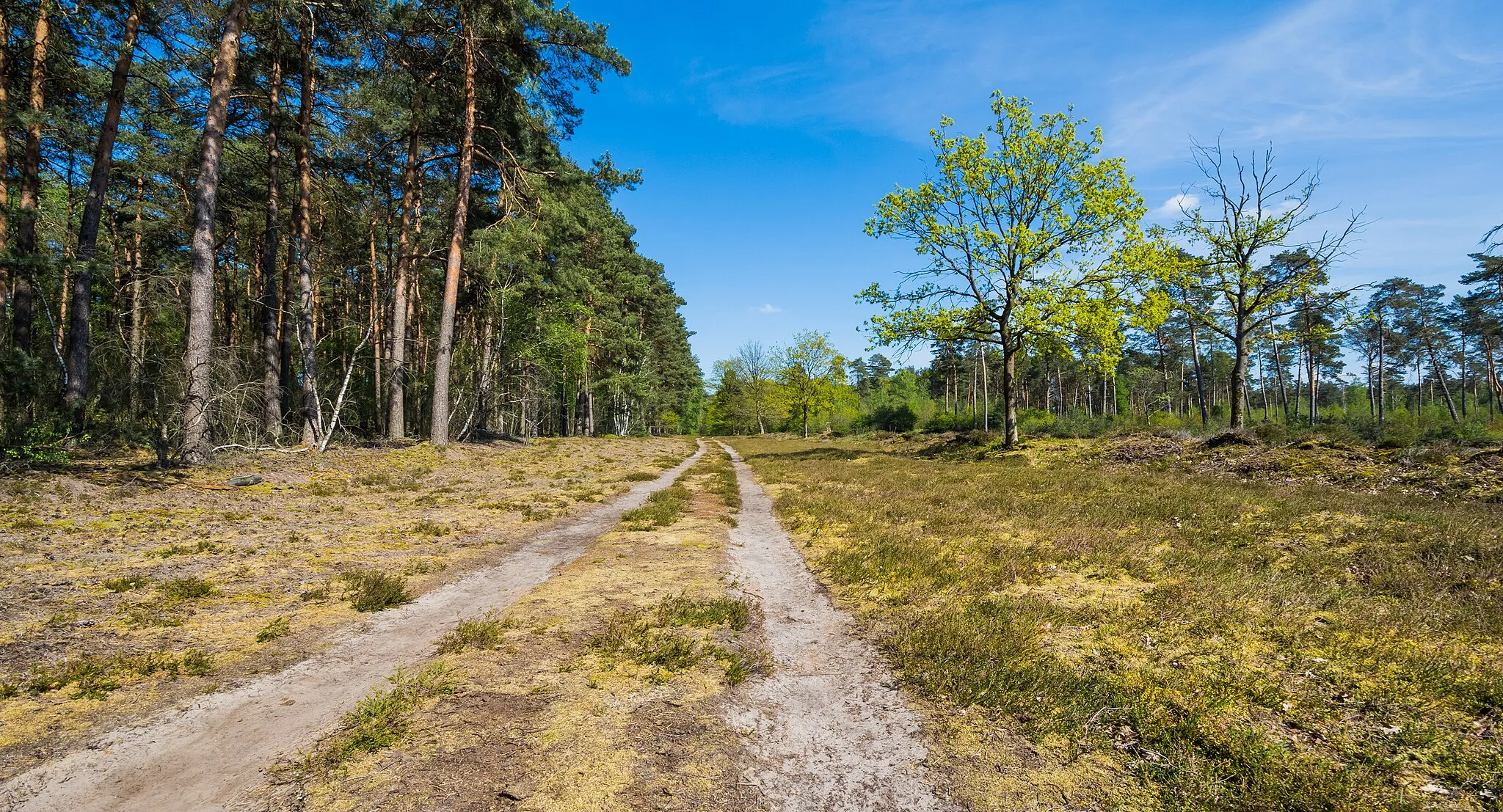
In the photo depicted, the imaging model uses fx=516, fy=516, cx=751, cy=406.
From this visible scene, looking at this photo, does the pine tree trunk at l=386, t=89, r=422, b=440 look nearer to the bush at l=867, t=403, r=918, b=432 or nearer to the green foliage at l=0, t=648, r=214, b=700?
the green foliage at l=0, t=648, r=214, b=700

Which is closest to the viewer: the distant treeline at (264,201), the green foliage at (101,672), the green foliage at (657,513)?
the green foliage at (101,672)

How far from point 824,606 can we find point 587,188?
21.7 metres

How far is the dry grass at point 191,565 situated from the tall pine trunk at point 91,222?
2249mm

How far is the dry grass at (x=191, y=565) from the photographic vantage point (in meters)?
3.58

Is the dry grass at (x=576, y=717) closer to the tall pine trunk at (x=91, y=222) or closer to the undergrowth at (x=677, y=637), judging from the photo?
the undergrowth at (x=677, y=637)

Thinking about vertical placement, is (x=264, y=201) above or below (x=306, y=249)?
above

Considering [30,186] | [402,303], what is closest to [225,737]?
[402,303]

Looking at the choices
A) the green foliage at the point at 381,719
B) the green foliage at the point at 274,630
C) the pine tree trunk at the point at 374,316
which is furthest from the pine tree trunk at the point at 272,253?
the green foliage at the point at 381,719

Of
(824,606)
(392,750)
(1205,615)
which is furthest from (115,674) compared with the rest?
(1205,615)

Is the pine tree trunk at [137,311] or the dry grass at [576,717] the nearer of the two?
the dry grass at [576,717]

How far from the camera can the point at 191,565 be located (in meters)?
6.10

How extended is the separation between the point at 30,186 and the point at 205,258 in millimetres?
9348

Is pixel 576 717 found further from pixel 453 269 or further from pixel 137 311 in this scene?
pixel 137 311

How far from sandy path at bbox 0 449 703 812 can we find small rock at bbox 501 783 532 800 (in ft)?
4.24
